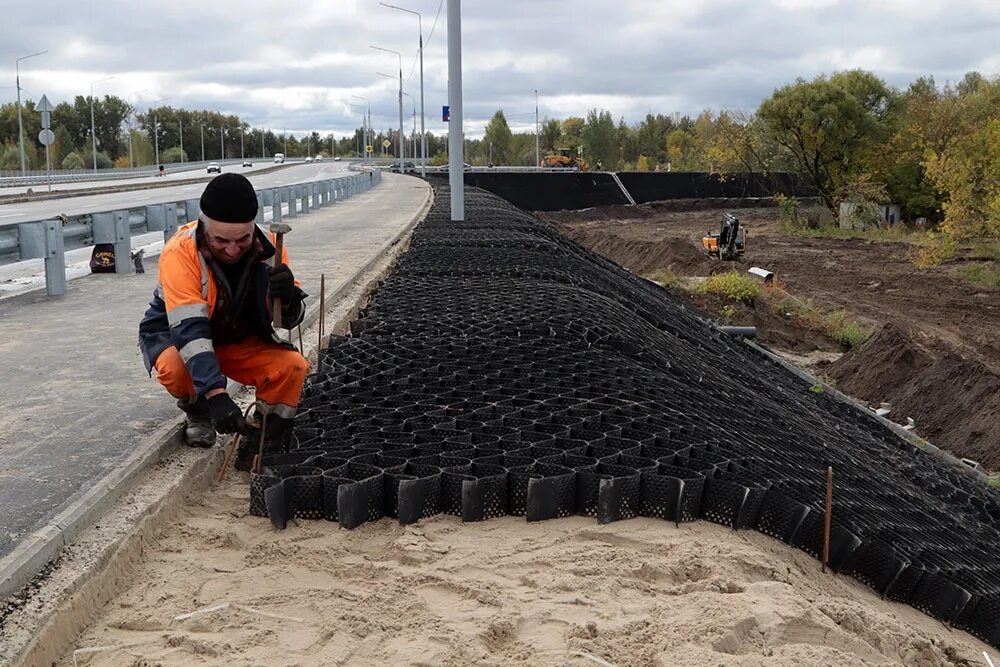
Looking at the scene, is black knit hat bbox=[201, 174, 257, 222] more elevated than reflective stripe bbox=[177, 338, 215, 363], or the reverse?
black knit hat bbox=[201, 174, 257, 222]

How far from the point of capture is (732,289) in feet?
73.3

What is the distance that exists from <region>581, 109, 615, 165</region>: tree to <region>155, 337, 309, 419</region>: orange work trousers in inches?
4176

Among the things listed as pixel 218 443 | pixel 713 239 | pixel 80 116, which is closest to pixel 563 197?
pixel 713 239

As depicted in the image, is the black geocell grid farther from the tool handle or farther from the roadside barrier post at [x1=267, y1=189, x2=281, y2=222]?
the roadside barrier post at [x1=267, y1=189, x2=281, y2=222]

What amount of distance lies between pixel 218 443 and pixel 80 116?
142 m

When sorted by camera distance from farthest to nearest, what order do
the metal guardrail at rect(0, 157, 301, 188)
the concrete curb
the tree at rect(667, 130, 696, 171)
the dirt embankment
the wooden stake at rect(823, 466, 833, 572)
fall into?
the tree at rect(667, 130, 696, 171) → the metal guardrail at rect(0, 157, 301, 188) → the dirt embankment → the wooden stake at rect(823, 466, 833, 572) → the concrete curb

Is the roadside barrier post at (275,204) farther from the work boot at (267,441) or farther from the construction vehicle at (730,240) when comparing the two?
the work boot at (267,441)

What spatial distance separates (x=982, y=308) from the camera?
24.0 metres

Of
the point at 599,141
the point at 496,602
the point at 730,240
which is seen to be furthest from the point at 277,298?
the point at 599,141

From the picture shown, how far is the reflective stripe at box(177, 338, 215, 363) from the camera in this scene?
15.8 feet

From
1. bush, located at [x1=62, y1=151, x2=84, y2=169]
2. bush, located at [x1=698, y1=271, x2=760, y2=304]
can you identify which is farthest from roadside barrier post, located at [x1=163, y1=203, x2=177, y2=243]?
bush, located at [x1=62, y1=151, x2=84, y2=169]

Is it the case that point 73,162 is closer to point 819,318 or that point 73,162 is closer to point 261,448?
point 819,318

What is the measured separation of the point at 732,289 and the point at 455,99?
7.68m

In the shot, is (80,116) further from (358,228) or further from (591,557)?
(591,557)
